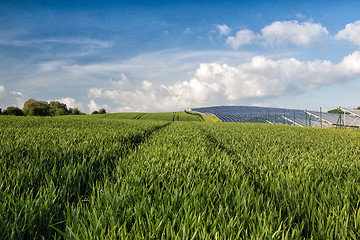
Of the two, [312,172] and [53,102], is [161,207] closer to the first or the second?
[312,172]

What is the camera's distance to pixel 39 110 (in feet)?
224

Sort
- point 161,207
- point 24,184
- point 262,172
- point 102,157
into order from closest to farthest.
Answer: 1. point 161,207
2. point 24,184
3. point 262,172
4. point 102,157

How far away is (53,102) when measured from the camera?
10269 cm

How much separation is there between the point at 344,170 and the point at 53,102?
4745 inches

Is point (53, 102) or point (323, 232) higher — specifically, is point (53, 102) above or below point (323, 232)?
above

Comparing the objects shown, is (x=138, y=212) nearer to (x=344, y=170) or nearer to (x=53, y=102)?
(x=344, y=170)

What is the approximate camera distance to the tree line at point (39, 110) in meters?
65.9

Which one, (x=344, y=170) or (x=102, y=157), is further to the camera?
(x=102, y=157)

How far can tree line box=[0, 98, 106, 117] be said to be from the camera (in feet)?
216

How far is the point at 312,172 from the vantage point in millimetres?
2826

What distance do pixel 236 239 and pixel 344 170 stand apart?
2.96 meters

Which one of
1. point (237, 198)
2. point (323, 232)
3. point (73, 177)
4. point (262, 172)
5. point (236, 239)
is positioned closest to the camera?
point (236, 239)

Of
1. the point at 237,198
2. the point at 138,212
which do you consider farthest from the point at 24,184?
the point at 237,198

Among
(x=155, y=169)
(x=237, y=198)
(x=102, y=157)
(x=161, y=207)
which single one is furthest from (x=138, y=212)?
(x=102, y=157)
